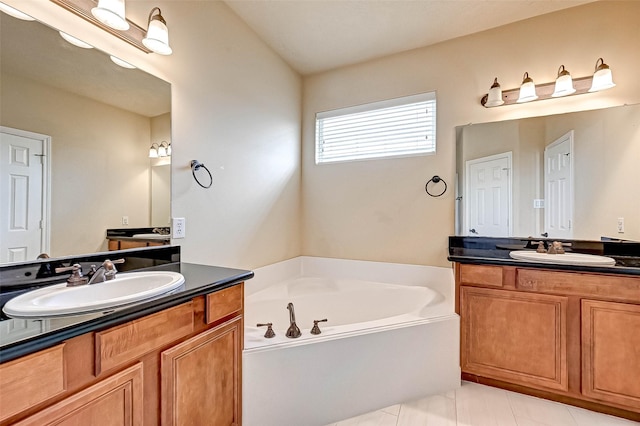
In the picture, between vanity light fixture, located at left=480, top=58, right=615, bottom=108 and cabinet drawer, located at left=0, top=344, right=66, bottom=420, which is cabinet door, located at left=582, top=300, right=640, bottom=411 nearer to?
vanity light fixture, located at left=480, top=58, right=615, bottom=108

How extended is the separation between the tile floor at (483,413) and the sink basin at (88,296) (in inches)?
49.7

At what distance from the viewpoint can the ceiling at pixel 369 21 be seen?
79.3 inches

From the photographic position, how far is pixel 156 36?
1414 mm

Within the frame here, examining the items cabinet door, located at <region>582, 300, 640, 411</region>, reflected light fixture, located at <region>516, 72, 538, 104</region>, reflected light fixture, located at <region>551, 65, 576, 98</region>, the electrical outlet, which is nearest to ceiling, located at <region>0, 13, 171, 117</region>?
the electrical outlet

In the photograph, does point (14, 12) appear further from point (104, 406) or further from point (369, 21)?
point (369, 21)

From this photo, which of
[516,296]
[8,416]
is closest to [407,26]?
[516,296]

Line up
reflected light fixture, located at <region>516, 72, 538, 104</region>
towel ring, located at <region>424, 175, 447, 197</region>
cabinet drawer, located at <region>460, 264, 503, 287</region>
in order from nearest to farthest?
1. cabinet drawer, located at <region>460, 264, 503, 287</region>
2. reflected light fixture, located at <region>516, 72, 538, 104</region>
3. towel ring, located at <region>424, 175, 447, 197</region>

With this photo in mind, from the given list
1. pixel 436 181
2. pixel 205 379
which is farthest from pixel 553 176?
pixel 205 379

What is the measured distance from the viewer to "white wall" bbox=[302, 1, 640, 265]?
6.63 ft

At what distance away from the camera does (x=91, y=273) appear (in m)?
1.23

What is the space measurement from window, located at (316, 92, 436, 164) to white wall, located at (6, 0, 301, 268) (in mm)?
381

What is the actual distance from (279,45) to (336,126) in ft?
2.85

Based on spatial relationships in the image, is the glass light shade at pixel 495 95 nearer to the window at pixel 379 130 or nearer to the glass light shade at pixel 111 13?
the window at pixel 379 130

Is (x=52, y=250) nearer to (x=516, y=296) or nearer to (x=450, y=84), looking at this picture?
(x=516, y=296)
